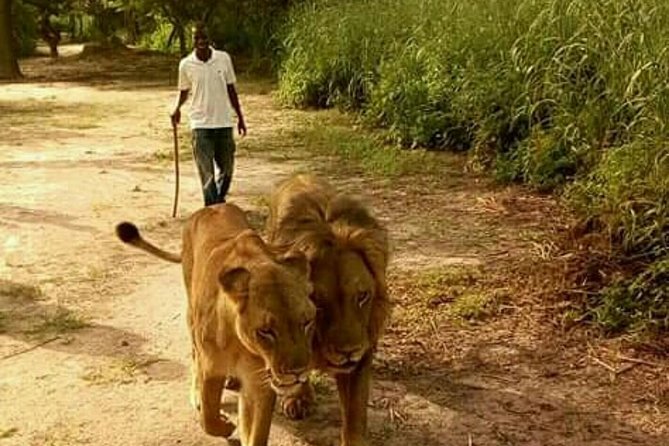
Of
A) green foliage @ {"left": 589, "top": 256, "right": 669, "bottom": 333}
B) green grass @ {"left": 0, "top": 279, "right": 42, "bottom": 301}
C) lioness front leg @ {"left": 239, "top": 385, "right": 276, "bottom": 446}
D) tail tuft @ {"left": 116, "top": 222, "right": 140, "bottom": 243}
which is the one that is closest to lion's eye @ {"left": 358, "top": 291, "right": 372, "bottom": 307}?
→ lioness front leg @ {"left": 239, "top": 385, "right": 276, "bottom": 446}

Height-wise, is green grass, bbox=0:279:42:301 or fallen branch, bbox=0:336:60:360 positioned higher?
fallen branch, bbox=0:336:60:360

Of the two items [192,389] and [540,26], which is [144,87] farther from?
[192,389]

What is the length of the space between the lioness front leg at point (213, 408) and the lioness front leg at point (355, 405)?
527mm

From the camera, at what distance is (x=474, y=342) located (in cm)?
580

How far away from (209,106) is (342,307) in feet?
17.5

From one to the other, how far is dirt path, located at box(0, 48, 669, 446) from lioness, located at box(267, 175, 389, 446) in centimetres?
50

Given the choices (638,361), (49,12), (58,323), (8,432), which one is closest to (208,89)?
(58,323)

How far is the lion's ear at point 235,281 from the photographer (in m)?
3.53

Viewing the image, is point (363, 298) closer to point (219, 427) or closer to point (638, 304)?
point (219, 427)

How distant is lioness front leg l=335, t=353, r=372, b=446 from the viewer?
4176 mm

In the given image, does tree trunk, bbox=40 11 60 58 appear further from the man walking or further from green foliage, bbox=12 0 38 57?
the man walking

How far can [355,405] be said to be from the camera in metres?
4.18

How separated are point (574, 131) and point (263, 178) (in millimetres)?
4019

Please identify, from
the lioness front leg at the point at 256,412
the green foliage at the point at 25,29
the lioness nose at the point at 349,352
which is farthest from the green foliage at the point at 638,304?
the green foliage at the point at 25,29
